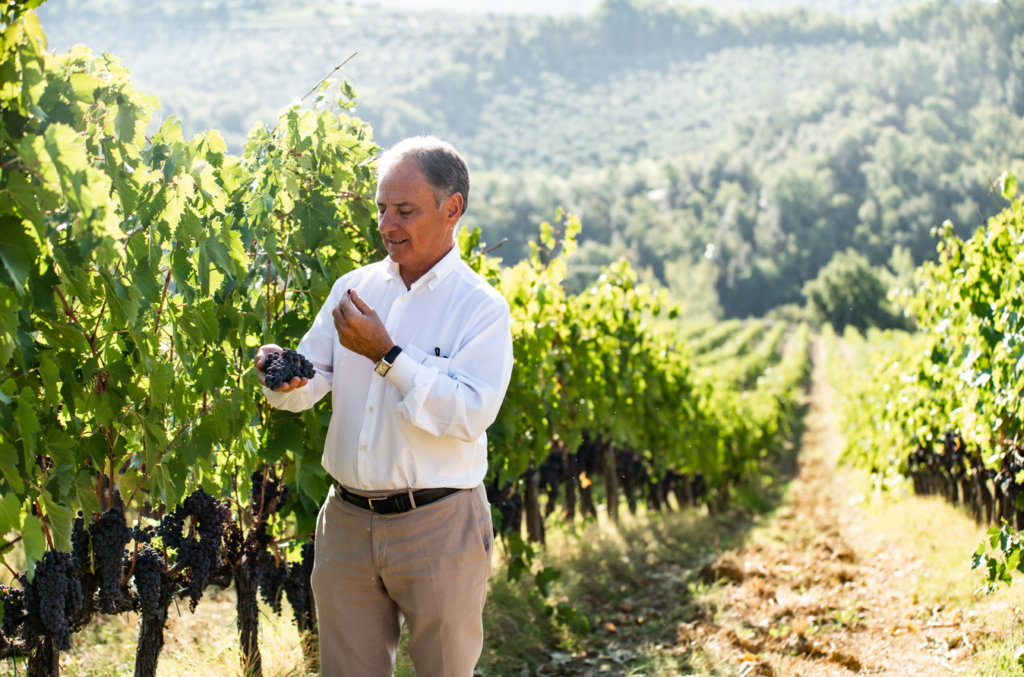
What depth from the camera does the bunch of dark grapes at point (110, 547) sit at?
2430 mm

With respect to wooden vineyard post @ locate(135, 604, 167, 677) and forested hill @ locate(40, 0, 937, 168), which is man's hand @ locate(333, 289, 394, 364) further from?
forested hill @ locate(40, 0, 937, 168)

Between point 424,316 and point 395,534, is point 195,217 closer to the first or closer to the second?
point 424,316

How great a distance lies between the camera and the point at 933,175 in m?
85.1

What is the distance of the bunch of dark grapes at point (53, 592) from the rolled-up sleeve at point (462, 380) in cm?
103

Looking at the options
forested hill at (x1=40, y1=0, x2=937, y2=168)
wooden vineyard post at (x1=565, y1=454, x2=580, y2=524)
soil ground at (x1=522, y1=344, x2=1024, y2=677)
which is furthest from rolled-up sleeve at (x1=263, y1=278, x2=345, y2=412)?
forested hill at (x1=40, y1=0, x2=937, y2=168)

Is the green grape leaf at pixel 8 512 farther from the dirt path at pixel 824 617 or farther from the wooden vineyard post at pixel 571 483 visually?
the wooden vineyard post at pixel 571 483

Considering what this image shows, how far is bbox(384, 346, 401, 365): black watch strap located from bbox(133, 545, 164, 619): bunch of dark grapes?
48.1 inches

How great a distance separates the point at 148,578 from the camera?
2596 mm

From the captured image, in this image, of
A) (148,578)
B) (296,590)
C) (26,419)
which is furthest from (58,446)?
(296,590)

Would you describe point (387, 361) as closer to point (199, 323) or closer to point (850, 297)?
point (199, 323)

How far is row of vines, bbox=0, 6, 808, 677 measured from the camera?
1.71m

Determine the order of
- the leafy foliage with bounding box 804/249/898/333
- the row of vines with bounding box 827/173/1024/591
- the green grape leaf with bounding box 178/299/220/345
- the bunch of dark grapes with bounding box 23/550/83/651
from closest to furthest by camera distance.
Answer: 1. the bunch of dark grapes with bounding box 23/550/83/651
2. the green grape leaf with bounding box 178/299/220/345
3. the row of vines with bounding box 827/173/1024/591
4. the leafy foliage with bounding box 804/249/898/333

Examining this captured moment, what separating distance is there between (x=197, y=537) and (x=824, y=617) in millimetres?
3774

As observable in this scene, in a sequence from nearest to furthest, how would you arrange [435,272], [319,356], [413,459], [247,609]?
[413,459], [435,272], [319,356], [247,609]
